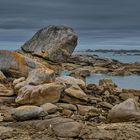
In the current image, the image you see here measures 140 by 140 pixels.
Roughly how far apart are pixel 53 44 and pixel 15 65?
13.8m

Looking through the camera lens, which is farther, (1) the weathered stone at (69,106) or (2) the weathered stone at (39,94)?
(2) the weathered stone at (39,94)

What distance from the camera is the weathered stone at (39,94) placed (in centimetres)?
1566

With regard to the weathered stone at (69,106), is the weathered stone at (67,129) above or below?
above

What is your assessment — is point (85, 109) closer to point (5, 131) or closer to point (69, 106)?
point (69, 106)

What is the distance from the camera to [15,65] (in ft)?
74.8

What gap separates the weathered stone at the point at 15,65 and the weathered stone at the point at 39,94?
6.38 metres

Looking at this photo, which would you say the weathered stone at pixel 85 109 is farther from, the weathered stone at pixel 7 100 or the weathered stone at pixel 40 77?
the weathered stone at pixel 40 77

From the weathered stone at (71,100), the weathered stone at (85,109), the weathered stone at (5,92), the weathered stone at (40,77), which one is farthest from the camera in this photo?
the weathered stone at (40,77)

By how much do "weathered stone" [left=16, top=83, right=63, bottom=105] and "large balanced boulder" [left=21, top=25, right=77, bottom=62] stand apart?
19.5m

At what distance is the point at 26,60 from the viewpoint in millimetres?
22984

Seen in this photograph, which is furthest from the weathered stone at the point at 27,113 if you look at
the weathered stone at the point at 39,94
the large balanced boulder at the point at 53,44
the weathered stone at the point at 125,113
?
the large balanced boulder at the point at 53,44

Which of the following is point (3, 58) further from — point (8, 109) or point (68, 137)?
point (68, 137)

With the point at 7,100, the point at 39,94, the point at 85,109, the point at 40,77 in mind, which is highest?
the point at 40,77

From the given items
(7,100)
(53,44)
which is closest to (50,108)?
(7,100)
